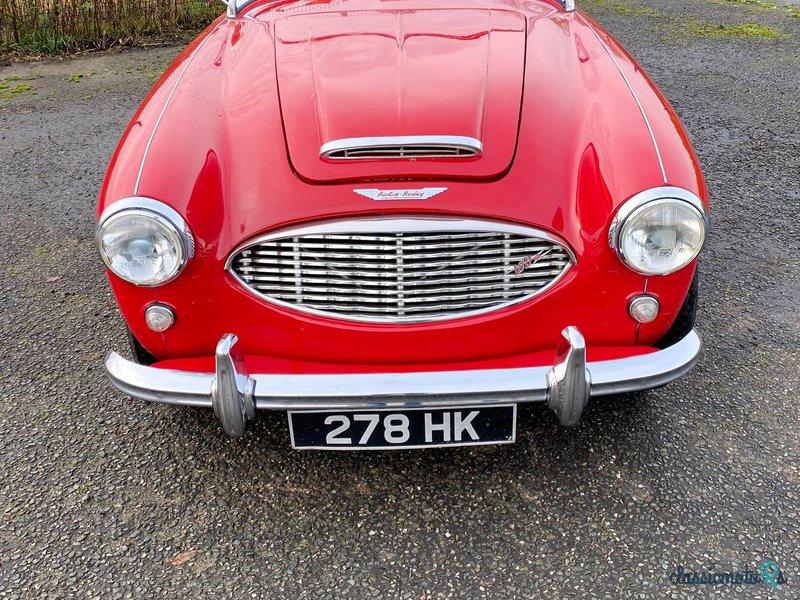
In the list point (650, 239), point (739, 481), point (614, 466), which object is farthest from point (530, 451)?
point (650, 239)

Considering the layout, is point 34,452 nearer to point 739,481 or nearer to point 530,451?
point 530,451

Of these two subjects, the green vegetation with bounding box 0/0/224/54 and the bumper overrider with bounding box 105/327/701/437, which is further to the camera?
the green vegetation with bounding box 0/0/224/54

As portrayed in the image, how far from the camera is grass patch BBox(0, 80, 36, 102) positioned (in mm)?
5938

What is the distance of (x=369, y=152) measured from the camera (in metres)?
2.05

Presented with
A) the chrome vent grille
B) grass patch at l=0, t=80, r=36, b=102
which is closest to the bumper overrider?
the chrome vent grille

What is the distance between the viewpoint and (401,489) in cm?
226

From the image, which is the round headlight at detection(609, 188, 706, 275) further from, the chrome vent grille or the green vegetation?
the green vegetation

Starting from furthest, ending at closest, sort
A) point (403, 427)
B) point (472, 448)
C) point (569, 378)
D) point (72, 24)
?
point (72, 24)
point (472, 448)
point (403, 427)
point (569, 378)

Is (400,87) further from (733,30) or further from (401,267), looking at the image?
(733,30)

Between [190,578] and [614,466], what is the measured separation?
126cm

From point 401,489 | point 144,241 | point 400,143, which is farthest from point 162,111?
point 401,489

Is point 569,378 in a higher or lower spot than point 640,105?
lower

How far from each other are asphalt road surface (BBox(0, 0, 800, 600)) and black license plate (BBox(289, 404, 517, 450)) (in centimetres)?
26

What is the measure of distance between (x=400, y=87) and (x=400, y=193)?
1.56 ft
